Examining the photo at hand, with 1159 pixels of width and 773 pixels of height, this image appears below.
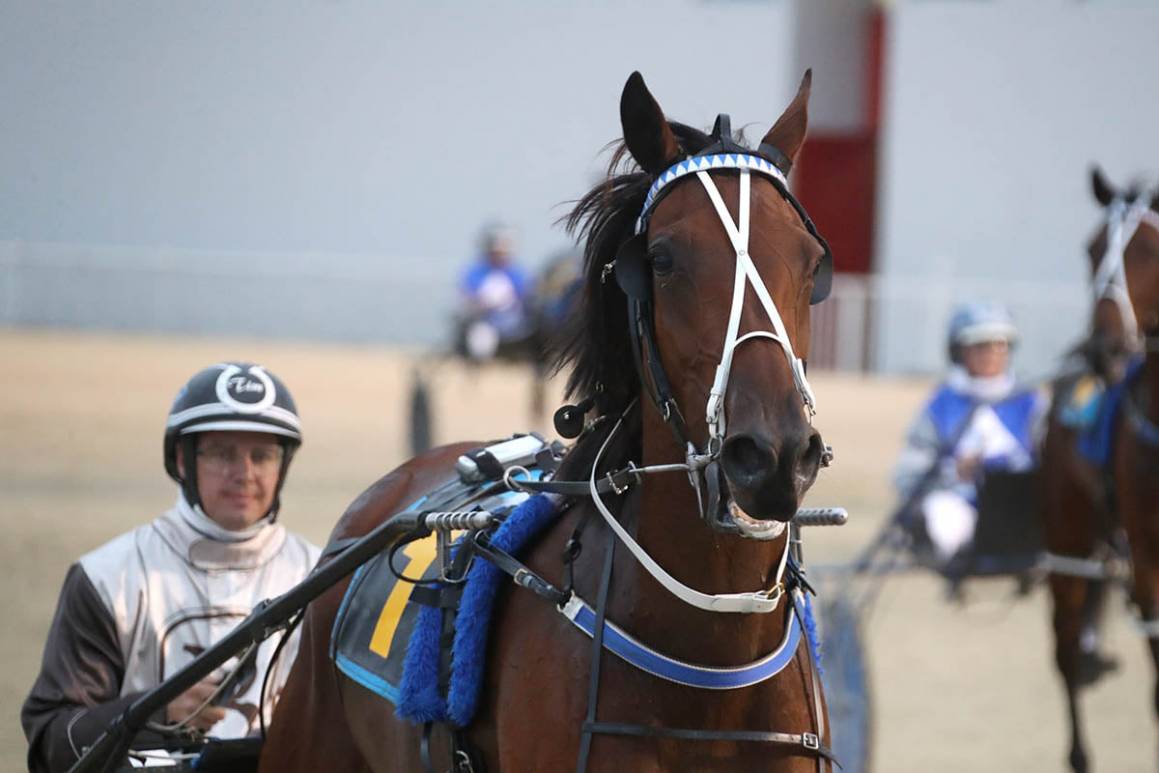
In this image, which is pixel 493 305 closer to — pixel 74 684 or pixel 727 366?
pixel 74 684

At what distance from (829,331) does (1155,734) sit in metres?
12.2

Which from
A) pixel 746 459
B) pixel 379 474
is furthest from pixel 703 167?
pixel 379 474

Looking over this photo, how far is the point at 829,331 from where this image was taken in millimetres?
19703

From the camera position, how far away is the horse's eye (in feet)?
8.75

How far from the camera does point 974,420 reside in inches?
313

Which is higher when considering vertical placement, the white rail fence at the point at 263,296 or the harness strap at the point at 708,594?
the white rail fence at the point at 263,296

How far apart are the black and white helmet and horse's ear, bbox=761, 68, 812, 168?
168cm

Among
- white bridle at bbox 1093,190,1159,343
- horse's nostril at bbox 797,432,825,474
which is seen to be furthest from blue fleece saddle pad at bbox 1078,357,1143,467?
horse's nostril at bbox 797,432,825,474

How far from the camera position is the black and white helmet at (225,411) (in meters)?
4.02

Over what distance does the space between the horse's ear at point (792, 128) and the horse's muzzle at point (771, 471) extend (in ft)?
2.44

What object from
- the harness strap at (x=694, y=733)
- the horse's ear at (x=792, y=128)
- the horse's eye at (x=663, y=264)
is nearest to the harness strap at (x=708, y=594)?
the harness strap at (x=694, y=733)

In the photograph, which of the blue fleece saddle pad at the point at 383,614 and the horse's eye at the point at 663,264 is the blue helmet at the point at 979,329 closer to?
the blue fleece saddle pad at the point at 383,614

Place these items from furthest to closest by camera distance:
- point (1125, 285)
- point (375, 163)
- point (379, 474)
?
point (375, 163), point (379, 474), point (1125, 285)

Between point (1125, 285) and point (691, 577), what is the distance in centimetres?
451
